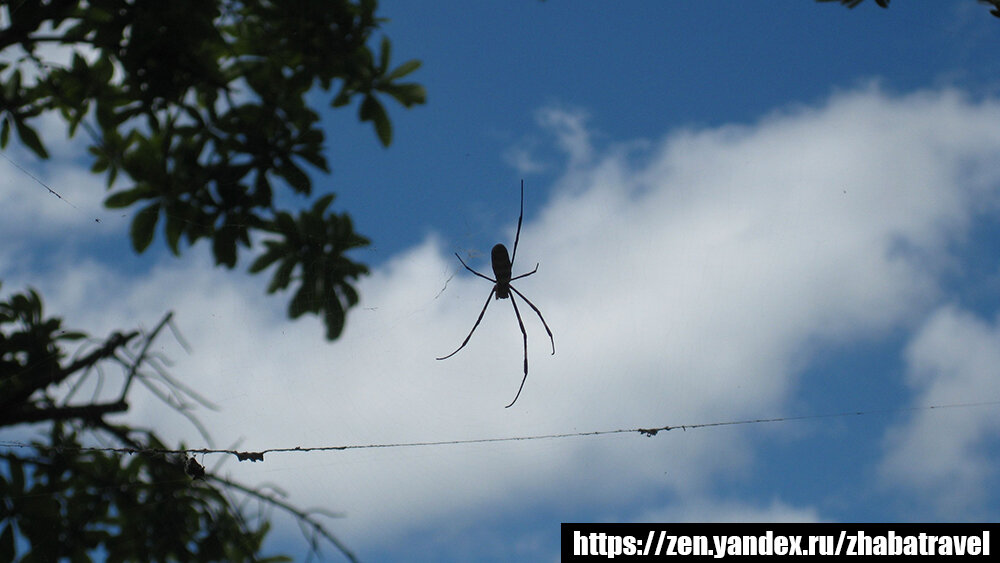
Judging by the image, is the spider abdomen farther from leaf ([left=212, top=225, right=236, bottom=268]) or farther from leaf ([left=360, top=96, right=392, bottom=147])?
leaf ([left=212, top=225, right=236, bottom=268])

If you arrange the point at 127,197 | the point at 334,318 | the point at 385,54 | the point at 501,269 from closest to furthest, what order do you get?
1. the point at 127,197
2. the point at 385,54
3. the point at 334,318
4. the point at 501,269

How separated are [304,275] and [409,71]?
2.79ft

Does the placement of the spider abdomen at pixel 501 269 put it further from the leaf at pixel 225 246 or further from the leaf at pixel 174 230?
the leaf at pixel 174 230

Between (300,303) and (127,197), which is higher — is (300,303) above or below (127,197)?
below

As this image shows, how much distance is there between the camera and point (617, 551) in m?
2.47

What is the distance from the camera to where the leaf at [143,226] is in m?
2.21

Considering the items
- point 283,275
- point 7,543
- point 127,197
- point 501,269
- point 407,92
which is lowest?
point 7,543

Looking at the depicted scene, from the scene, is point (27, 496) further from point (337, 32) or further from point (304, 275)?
point (337, 32)

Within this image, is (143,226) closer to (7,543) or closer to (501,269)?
(7,543)

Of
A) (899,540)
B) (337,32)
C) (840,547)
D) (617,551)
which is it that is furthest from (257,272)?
(899,540)

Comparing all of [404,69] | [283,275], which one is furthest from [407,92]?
[283,275]

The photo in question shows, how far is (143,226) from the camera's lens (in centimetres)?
221

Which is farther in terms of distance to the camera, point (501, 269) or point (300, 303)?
point (501, 269)

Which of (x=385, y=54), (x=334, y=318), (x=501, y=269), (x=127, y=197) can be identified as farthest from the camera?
(x=501, y=269)
